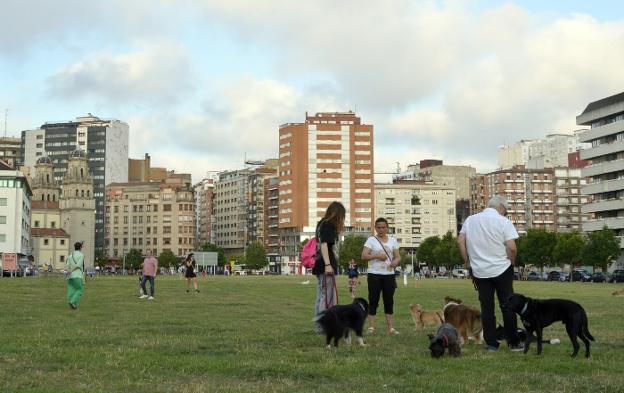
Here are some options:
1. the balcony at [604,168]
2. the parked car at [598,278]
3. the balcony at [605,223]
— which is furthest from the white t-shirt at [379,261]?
the balcony at [604,168]

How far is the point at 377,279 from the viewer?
1603 centimetres

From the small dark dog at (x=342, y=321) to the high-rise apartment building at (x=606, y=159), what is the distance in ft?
395

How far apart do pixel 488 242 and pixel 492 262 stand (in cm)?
30

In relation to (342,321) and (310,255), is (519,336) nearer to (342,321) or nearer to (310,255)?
(342,321)

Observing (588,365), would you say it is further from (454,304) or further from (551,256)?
(551,256)

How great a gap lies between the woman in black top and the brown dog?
1.92 m

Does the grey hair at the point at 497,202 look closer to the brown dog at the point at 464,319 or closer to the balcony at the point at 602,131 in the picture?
the brown dog at the point at 464,319

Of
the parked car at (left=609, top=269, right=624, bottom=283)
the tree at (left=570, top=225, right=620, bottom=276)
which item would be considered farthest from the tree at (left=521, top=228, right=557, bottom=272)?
the parked car at (left=609, top=269, right=624, bottom=283)

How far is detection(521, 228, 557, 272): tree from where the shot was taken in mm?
120375

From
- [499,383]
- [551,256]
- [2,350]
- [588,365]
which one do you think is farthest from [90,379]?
[551,256]

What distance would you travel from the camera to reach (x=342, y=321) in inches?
524

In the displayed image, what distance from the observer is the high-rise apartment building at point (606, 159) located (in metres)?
129

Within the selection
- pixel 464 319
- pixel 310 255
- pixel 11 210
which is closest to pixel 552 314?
pixel 464 319

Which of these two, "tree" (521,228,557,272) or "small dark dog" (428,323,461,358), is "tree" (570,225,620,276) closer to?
"tree" (521,228,557,272)
